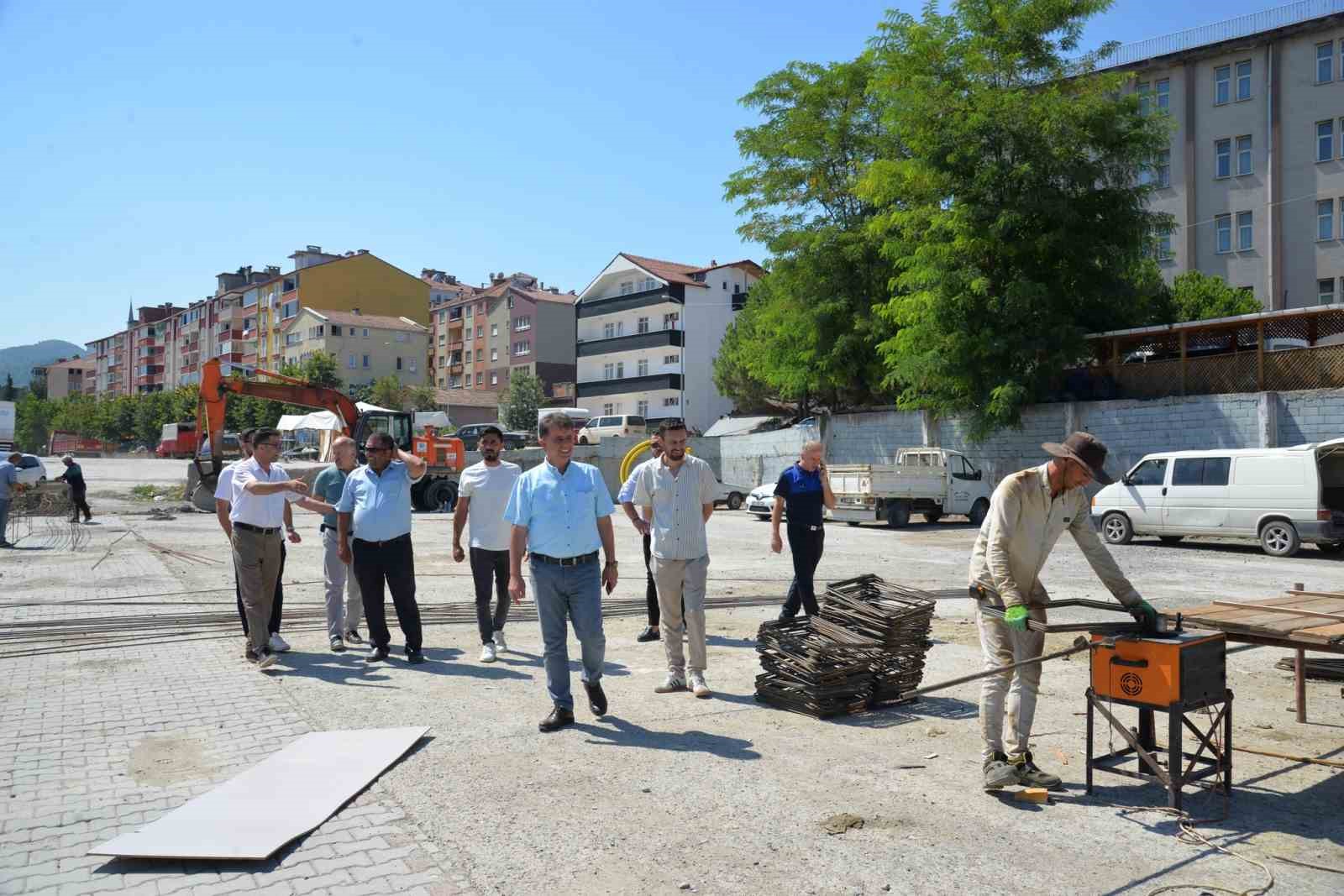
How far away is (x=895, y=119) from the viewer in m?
29.8

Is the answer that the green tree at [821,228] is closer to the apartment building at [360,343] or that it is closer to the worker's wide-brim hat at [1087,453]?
the worker's wide-brim hat at [1087,453]

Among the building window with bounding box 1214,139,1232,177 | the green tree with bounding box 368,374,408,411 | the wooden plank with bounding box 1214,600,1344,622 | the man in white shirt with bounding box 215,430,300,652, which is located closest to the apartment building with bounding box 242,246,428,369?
the green tree with bounding box 368,374,408,411

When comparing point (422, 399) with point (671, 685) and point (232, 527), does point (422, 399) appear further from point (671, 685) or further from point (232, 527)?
point (671, 685)

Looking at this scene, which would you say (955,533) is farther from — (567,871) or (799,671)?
(567,871)

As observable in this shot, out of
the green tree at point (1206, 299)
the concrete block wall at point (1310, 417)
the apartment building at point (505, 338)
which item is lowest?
the concrete block wall at point (1310, 417)

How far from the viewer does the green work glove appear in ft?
16.0

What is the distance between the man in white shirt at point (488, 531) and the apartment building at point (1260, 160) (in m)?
36.9

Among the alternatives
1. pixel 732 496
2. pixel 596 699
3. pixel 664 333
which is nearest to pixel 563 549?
pixel 596 699

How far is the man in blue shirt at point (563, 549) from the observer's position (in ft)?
20.4

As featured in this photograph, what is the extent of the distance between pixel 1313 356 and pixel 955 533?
9521 millimetres

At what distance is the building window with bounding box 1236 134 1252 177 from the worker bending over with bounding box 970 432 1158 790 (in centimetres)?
4412

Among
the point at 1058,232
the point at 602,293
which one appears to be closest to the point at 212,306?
the point at 602,293

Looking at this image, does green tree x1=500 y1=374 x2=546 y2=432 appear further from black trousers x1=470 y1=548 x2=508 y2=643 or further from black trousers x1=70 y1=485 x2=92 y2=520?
black trousers x1=470 y1=548 x2=508 y2=643

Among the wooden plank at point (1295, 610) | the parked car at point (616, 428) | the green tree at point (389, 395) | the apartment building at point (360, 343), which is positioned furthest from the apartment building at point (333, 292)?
the wooden plank at point (1295, 610)
